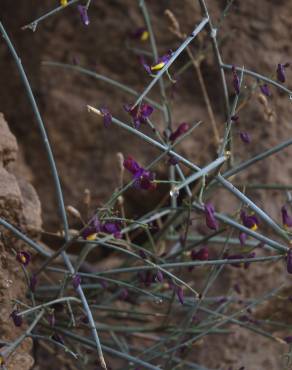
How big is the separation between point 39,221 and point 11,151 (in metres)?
0.17

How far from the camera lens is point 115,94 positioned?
2316 millimetres

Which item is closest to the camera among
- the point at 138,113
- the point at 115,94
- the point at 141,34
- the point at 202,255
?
the point at 138,113

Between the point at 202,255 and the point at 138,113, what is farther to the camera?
the point at 202,255

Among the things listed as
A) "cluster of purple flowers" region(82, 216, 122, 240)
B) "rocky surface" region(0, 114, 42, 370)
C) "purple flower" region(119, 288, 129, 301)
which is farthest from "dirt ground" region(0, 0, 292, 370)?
"cluster of purple flowers" region(82, 216, 122, 240)

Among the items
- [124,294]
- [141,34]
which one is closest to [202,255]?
[124,294]

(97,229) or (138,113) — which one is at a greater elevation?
(138,113)

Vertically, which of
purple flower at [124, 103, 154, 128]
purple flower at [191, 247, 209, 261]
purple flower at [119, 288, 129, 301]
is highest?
purple flower at [124, 103, 154, 128]

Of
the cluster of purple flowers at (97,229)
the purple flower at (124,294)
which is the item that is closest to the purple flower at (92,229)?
the cluster of purple flowers at (97,229)

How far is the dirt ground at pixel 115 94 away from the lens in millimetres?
2209

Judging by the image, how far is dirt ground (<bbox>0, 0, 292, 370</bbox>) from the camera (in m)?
2.21

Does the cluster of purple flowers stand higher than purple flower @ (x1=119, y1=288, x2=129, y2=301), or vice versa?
the cluster of purple flowers

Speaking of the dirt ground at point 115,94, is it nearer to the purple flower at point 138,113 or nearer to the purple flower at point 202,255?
the purple flower at point 202,255

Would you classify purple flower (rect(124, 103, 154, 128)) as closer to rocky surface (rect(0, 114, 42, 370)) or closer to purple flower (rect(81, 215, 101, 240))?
purple flower (rect(81, 215, 101, 240))

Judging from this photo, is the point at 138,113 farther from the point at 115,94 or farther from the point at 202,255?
the point at 115,94
